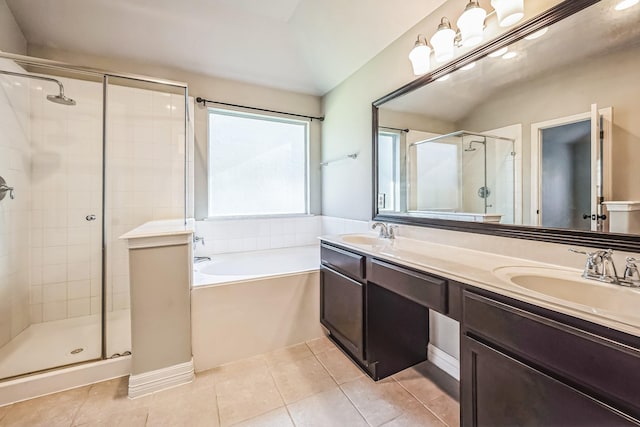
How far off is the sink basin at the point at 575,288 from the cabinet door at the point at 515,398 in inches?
10.3

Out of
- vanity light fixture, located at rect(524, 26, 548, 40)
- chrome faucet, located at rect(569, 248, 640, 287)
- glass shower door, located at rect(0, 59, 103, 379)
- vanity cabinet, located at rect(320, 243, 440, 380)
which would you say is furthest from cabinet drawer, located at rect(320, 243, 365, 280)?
glass shower door, located at rect(0, 59, 103, 379)

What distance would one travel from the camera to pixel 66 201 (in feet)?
7.42

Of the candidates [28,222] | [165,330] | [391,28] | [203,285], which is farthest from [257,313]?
[391,28]

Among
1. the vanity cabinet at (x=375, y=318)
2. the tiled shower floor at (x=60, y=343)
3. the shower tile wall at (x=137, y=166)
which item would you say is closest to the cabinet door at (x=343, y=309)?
the vanity cabinet at (x=375, y=318)

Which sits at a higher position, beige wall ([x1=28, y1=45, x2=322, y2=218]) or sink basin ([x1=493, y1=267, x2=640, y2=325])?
beige wall ([x1=28, y1=45, x2=322, y2=218])

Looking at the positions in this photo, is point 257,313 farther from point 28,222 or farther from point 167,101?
point 167,101

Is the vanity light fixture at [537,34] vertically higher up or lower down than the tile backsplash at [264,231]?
higher up

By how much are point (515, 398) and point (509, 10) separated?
1648 millimetres

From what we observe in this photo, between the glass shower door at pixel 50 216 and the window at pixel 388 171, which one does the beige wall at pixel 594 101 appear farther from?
the glass shower door at pixel 50 216

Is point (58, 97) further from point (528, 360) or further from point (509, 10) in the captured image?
point (528, 360)

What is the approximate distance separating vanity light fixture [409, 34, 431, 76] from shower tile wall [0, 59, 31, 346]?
2.75 m

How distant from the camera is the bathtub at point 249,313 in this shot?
1.82 m

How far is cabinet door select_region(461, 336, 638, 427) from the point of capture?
2.46 feet

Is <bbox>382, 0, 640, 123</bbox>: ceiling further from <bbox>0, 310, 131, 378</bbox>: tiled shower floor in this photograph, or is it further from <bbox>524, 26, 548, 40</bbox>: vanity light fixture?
<bbox>0, 310, 131, 378</bbox>: tiled shower floor
